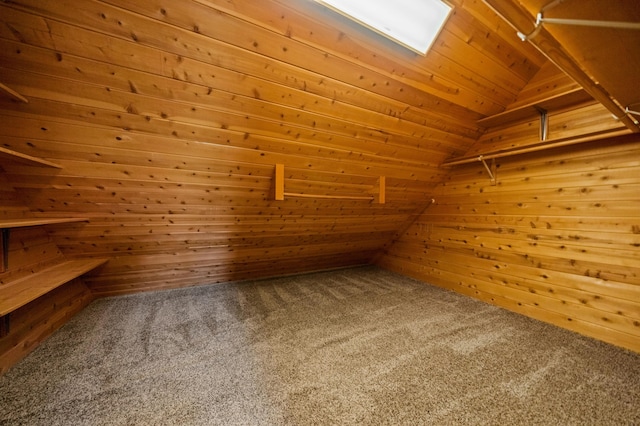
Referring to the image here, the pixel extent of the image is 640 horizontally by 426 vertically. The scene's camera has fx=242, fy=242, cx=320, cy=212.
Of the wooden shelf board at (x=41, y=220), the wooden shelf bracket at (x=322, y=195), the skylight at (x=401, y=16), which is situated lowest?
the wooden shelf board at (x=41, y=220)

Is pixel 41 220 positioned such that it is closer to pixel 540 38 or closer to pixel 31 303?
pixel 31 303

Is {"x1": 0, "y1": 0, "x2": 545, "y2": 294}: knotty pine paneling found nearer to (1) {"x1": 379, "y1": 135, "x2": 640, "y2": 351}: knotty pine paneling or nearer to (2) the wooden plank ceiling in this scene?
(2) the wooden plank ceiling

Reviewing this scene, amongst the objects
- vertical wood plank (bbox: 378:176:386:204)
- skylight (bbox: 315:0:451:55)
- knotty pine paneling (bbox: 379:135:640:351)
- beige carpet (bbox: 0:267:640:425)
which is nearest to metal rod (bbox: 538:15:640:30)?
skylight (bbox: 315:0:451:55)

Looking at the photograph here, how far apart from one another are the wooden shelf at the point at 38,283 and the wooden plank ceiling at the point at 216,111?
0.16 meters

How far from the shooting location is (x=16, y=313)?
1563 mm

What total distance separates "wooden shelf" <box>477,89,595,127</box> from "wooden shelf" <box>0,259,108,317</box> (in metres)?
3.52

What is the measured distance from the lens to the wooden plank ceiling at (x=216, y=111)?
3.71 ft

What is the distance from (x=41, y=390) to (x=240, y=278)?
1964mm

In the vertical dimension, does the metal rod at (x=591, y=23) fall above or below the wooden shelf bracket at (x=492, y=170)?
above

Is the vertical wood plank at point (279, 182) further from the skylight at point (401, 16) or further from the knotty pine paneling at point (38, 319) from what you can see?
the knotty pine paneling at point (38, 319)

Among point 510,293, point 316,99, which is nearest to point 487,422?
point 510,293

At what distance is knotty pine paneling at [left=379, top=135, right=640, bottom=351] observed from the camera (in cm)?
174

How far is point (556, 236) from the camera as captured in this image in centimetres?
207

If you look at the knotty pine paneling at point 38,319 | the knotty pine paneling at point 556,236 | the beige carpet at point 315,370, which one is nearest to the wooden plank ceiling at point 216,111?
the knotty pine paneling at point 38,319
